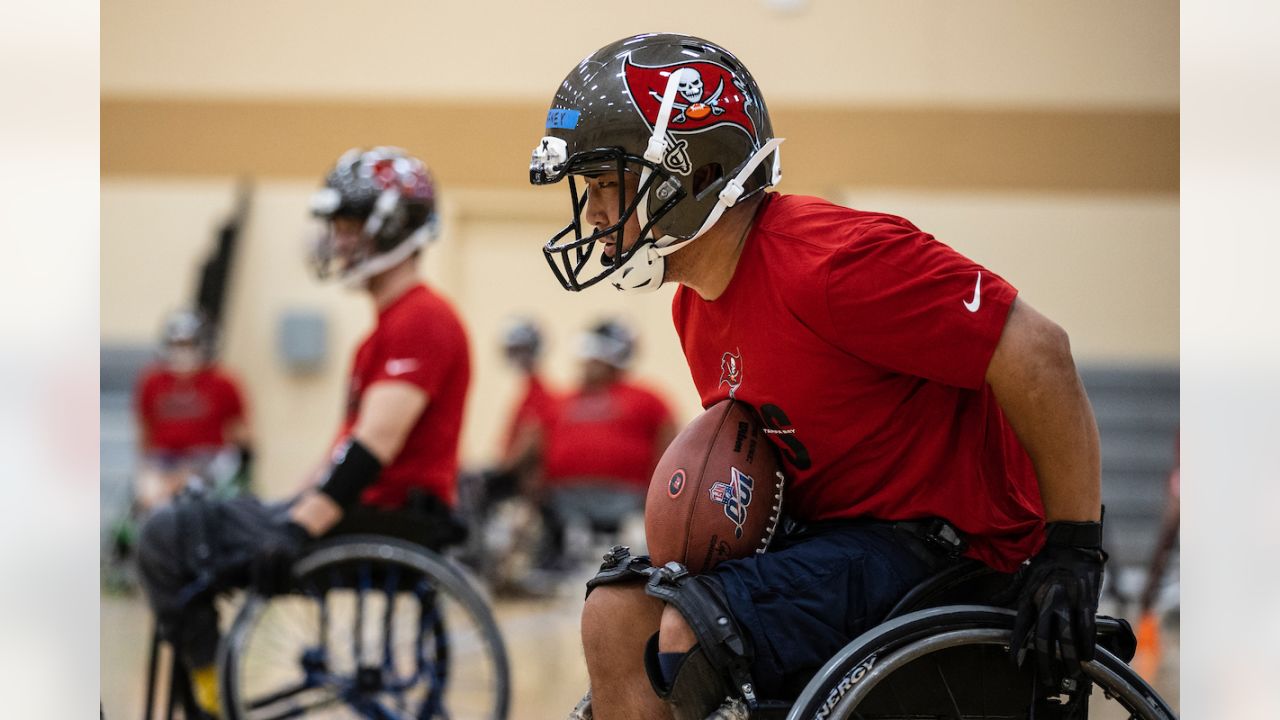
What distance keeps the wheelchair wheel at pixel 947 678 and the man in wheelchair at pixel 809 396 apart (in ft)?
0.18

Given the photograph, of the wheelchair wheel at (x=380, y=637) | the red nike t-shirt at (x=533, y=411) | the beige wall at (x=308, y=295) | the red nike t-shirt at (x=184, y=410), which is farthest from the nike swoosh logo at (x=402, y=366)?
the beige wall at (x=308, y=295)

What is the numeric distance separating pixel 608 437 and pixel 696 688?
6394mm

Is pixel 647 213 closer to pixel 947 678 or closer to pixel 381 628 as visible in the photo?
pixel 947 678

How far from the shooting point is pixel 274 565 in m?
3.26

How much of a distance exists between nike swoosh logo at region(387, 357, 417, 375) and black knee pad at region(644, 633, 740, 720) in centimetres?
190

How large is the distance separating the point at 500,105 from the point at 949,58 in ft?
8.53

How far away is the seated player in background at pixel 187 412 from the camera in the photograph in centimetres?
868

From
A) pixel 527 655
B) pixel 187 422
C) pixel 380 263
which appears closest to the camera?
pixel 380 263

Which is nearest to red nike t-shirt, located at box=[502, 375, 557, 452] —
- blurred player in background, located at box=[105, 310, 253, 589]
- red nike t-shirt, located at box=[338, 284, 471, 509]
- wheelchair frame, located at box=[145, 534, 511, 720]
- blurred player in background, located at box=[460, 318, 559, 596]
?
blurred player in background, located at box=[460, 318, 559, 596]

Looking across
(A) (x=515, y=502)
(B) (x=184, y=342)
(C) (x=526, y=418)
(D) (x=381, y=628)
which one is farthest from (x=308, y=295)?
(D) (x=381, y=628)

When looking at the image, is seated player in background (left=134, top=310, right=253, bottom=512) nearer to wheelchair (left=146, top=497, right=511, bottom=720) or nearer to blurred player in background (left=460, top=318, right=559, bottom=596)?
blurred player in background (left=460, top=318, right=559, bottom=596)

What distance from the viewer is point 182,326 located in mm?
8859

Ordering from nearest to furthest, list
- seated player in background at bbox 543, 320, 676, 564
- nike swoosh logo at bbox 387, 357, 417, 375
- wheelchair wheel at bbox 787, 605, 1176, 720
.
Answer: wheelchair wheel at bbox 787, 605, 1176, 720, nike swoosh logo at bbox 387, 357, 417, 375, seated player in background at bbox 543, 320, 676, 564

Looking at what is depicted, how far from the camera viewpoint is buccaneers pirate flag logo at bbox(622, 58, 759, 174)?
6.25 feet
